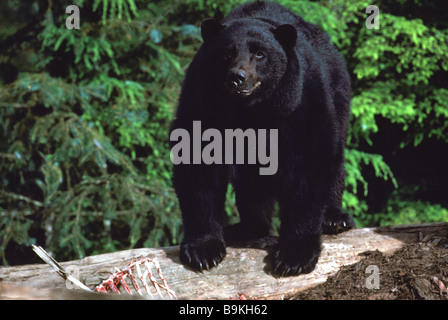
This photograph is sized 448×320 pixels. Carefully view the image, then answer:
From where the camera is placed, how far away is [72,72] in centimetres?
653

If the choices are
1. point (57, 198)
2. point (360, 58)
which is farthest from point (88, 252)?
point (360, 58)

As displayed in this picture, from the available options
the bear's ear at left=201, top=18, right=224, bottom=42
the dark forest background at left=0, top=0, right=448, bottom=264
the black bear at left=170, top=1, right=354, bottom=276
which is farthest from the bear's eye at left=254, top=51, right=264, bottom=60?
the dark forest background at left=0, top=0, right=448, bottom=264

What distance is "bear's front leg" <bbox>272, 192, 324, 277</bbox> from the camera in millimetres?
3451

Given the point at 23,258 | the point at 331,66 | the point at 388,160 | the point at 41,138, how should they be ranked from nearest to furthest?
the point at 331,66 → the point at 41,138 → the point at 23,258 → the point at 388,160

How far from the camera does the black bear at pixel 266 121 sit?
3.58 m

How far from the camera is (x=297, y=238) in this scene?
3654 millimetres

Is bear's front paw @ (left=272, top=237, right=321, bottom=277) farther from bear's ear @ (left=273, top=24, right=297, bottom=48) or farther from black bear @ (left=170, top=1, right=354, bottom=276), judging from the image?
bear's ear @ (left=273, top=24, right=297, bottom=48)

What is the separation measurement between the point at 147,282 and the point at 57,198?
301 centimetres

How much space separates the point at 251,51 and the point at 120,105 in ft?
9.77

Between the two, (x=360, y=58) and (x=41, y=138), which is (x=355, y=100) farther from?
(x=41, y=138)

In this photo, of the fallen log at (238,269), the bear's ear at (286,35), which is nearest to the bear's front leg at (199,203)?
the fallen log at (238,269)

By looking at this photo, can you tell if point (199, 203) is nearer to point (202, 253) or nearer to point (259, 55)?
point (202, 253)

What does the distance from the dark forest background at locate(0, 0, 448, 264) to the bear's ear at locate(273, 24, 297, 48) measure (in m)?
2.68

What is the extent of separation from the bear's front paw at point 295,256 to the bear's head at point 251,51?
967 millimetres
